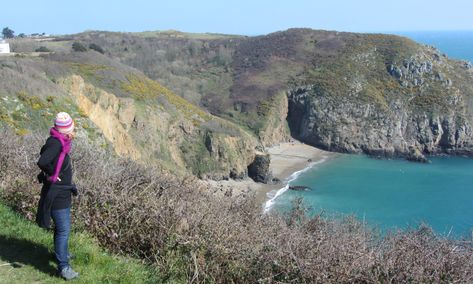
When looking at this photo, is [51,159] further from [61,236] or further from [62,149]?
[61,236]

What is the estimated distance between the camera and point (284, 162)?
63.0 m

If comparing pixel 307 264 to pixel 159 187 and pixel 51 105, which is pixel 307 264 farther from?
pixel 51 105

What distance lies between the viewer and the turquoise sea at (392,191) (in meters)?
43.1

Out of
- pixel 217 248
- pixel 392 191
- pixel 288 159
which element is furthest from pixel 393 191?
pixel 217 248

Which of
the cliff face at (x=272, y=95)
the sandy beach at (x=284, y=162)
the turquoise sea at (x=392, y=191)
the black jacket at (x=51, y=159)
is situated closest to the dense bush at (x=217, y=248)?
the black jacket at (x=51, y=159)

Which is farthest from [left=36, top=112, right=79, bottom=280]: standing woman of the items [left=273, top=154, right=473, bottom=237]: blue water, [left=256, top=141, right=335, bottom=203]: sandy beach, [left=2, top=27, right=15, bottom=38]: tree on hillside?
[left=2, top=27, right=15, bottom=38]: tree on hillside

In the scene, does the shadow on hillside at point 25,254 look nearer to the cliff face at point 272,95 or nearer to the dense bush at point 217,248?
the dense bush at point 217,248

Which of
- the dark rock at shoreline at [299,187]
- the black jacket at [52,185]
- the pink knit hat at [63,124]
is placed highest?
the pink knit hat at [63,124]

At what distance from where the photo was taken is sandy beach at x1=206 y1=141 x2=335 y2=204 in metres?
49.4

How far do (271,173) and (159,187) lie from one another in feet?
150

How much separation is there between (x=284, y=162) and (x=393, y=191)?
15027mm

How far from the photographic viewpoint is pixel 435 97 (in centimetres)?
7969

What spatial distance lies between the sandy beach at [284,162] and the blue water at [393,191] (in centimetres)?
174

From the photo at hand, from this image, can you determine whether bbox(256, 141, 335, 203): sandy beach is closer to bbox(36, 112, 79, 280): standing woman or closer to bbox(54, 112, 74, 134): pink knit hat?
bbox(36, 112, 79, 280): standing woman
